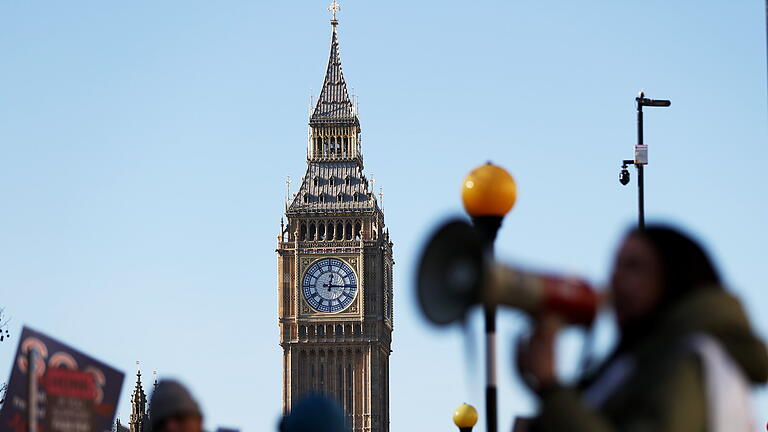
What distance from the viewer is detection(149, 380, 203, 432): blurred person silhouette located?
544 centimetres

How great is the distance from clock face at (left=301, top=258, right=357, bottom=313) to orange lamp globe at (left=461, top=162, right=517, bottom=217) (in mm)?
86676

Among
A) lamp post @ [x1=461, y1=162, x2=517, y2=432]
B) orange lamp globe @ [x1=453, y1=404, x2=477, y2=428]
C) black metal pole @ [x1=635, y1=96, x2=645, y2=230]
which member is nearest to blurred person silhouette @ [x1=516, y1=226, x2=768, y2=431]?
lamp post @ [x1=461, y1=162, x2=517, y2=432]

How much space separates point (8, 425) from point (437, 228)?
3133mm

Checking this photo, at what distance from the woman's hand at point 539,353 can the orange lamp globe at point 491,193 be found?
20.8 feet

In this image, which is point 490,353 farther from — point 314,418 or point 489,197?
point 314,418

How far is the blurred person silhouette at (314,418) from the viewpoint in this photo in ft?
21.5

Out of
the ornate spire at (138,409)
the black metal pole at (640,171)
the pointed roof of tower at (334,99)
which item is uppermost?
the pointed roof of tower at (334,99)

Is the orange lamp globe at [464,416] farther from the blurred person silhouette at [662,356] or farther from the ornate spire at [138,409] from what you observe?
the ornate spire at [138,409]

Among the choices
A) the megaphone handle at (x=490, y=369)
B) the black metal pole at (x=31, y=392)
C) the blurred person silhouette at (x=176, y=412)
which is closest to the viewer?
the blurred person silhouette at (x=176, y=412)

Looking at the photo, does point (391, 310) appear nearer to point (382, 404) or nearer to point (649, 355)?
point (382, 404)

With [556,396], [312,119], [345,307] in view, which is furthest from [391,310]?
[556,396]

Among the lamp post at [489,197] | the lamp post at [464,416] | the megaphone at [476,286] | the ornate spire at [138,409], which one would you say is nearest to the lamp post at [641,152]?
the lamp post at [464,416]

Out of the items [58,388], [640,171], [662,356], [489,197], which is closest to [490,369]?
[489,197]

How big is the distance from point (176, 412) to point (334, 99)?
311ft
